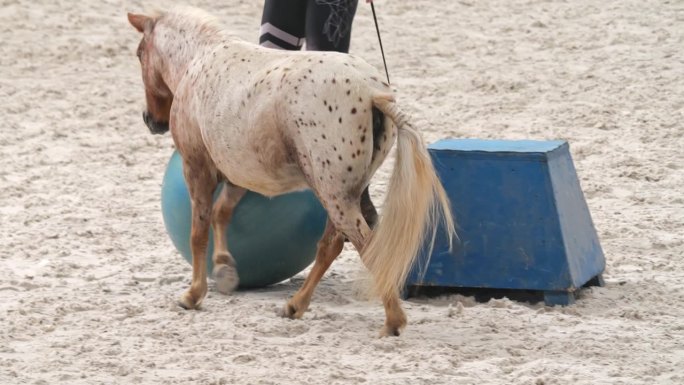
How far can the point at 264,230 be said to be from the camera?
487cm

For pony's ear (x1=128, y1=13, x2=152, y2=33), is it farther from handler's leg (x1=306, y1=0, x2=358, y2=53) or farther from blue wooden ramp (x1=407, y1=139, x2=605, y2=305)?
blue wooden ramp (x1=407, y1=139, x2=605, y2=305)

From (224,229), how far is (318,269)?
0.46 m

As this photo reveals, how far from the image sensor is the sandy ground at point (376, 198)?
4082 mm

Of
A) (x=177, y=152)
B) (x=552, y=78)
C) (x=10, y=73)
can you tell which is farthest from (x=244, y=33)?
(x=177, y=152)

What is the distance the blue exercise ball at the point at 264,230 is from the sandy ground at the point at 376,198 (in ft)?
0.45

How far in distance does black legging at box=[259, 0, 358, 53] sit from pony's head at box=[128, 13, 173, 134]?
444 mm

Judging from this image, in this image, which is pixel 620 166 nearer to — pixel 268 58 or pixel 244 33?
pixel 268 58

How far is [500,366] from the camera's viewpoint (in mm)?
4031

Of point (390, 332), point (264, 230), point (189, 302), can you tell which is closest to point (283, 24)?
point (264, 230)

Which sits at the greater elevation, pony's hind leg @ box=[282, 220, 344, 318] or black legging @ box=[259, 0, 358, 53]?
black legging @ box=[259, 0, 358, 53]

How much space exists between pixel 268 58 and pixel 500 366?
1.37m

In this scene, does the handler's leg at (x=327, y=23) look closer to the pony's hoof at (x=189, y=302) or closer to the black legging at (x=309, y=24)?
the black legging at (x=309, y=24)

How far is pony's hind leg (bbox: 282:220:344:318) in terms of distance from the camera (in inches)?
179

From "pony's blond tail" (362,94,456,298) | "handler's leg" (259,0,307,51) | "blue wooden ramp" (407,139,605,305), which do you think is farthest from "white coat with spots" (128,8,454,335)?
"handler's leg" (259,0,307,51)
